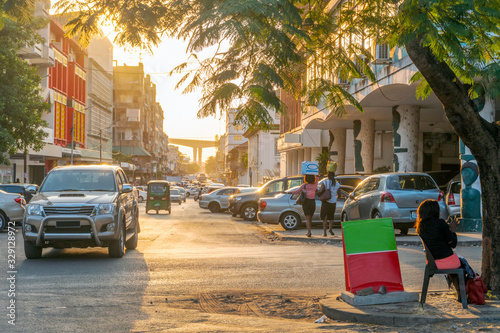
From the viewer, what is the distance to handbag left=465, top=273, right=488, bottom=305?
7207 mm

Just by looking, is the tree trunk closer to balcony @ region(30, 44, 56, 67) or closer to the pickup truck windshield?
the pickup truck windshield

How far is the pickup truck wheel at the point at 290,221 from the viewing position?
2114 cm

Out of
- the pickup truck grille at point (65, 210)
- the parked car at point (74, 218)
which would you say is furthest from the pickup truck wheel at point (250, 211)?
the pickup truck grille at point (65, 210)

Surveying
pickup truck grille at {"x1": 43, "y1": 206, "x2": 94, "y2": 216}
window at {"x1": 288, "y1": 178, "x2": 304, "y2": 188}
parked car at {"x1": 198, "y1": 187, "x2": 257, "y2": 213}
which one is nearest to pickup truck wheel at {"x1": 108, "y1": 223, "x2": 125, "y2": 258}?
pickup truck grille at {"x1": 43, "y1": 206, "x2": 94, "y2": 216}

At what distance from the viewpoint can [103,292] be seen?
870cm

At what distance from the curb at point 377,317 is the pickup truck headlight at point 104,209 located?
19.6 feet

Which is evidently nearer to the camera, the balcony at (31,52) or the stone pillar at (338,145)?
the stone pillar at (338,145)

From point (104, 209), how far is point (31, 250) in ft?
5.61

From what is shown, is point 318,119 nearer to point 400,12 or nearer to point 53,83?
point 400,12

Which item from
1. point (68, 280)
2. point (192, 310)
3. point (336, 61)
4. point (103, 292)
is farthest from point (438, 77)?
point (68, 280)

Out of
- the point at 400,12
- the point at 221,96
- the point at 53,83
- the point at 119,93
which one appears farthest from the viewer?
the point at 119,93

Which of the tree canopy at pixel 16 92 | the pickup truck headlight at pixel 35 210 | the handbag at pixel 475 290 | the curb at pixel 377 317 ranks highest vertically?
the tree canopy at pixel 16 92

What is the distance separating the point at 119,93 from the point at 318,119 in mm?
94429

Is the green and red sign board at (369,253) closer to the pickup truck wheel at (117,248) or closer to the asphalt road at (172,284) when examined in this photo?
the asphalt road at (172,284)
